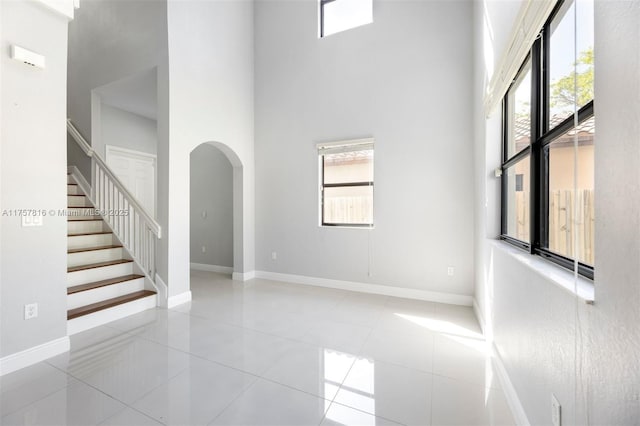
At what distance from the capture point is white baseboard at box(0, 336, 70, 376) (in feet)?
6.44

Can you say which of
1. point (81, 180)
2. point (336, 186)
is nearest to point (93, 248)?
point (81, 180)

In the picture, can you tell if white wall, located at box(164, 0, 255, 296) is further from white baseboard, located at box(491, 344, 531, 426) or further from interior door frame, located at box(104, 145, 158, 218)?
white baseboard, located at box(491, 344, 531, 426)

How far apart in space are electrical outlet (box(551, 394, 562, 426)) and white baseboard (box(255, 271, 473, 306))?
249 centimetres

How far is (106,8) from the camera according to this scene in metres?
4.00

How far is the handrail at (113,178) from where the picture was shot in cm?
333

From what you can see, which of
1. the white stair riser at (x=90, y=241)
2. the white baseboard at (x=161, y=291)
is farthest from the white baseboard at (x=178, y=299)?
the white stair riser at (x=90, y=241)

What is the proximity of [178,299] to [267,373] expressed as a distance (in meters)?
2.03

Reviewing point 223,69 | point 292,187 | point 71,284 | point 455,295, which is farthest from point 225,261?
point 455,295

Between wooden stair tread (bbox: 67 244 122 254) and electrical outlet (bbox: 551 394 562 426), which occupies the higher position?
wooden stair tread (bbox: 67 244 122 254)

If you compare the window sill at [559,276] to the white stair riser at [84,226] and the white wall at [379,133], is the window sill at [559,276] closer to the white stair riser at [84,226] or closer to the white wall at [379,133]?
the white wall at [379,133]

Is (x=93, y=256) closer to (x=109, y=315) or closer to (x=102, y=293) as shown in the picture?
(x=102, y=293)

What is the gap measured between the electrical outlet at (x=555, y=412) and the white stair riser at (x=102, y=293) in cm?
A: 387

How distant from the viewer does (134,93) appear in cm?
435

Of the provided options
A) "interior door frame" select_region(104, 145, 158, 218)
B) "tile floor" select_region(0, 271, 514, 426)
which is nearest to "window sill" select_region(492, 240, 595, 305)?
"tile floor" select_region(0, 271, 514, 426)
